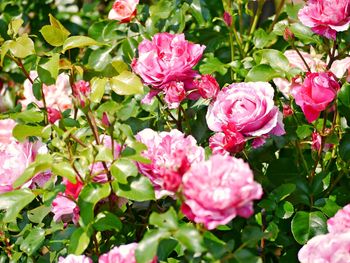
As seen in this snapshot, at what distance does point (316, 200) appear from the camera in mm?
1498

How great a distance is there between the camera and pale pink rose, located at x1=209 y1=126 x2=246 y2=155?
1324 millimetres

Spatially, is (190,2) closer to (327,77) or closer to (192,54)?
(192,54)

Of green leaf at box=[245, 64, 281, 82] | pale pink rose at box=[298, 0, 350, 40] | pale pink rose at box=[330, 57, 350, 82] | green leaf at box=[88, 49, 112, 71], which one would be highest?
pale pink rose at box=[298, 0, 350, 40]

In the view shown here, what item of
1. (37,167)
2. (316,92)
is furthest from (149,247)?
(316,92)

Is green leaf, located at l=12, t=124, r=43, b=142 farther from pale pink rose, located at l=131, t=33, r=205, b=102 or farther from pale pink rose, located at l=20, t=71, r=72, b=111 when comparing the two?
pale pink rose, located at l=20, t=71, r=72, b=111

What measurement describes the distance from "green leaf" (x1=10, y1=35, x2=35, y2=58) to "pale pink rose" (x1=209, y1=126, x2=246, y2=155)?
0.46 m

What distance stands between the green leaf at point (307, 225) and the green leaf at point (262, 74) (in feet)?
1.16

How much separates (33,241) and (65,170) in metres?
0.28

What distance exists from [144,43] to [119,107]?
258 millimetres

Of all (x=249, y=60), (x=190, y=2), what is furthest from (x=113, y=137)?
(x=190, y=2)

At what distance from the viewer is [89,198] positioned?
49.1 inches

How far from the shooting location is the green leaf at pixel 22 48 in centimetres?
148

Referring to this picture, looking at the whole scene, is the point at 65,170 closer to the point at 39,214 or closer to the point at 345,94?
the point at 39,214

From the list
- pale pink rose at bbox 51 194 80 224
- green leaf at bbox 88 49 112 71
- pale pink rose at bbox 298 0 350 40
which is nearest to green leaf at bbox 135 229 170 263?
A: pale pink rose at bbox 51 194 80 224
